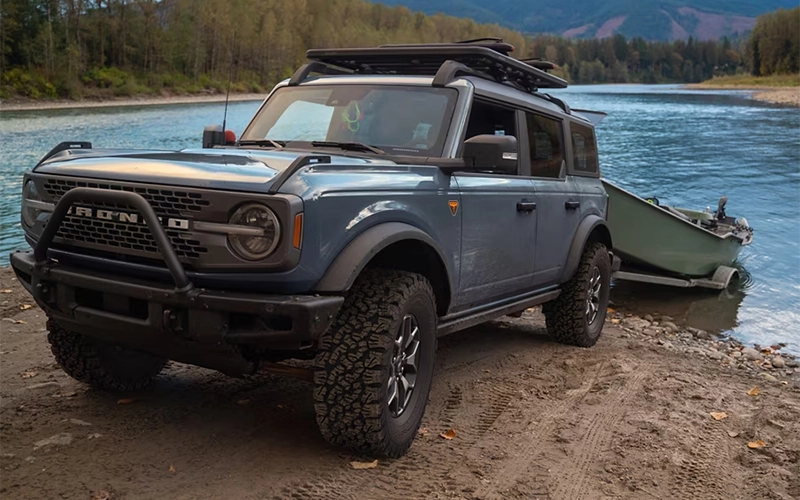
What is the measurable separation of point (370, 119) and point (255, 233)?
185 centimetres

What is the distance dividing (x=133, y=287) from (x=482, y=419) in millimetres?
2278

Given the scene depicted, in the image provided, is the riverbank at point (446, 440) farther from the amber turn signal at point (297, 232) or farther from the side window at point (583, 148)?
the side window at point (583, 148)

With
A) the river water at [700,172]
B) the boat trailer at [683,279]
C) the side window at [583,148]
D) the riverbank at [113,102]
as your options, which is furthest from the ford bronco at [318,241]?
the riverbank at [113,102]

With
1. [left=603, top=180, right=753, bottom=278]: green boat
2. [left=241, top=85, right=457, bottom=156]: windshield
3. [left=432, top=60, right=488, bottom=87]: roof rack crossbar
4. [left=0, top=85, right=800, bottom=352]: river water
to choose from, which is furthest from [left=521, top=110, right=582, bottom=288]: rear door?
[left=0, top=85, right=800, bottom=352]: river water

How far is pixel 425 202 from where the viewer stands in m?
4.19

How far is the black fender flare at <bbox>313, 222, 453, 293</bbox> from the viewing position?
3.49m

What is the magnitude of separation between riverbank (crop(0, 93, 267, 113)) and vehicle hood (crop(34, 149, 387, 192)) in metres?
55.9

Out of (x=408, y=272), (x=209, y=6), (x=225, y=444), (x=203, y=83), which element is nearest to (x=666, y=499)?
(x=408, y=272)

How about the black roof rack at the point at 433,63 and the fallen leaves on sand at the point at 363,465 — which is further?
the black roof rack at the point at 433,63

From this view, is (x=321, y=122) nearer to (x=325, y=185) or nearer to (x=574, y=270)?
(x=325, y=185)

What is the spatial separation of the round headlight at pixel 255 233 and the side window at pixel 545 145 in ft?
9.58

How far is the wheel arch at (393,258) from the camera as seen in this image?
3508mm

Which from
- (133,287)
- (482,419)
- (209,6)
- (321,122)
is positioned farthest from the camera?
(209,6)

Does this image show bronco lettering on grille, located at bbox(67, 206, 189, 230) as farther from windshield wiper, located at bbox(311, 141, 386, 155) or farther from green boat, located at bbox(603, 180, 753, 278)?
green boat, located at bbox(603, 180, 753, 278)
